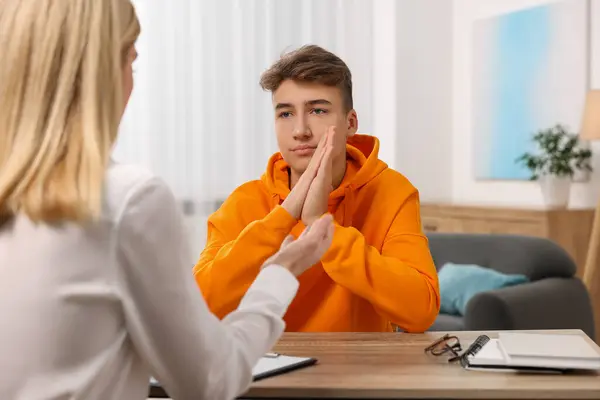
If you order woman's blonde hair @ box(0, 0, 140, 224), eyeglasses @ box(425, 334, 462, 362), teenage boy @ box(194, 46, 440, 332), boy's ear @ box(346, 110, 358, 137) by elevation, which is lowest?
eyeglasses @ box(425, 334, 462, 362)

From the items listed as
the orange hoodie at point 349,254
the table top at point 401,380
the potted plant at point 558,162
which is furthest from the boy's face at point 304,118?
the potted plant at point 558,162

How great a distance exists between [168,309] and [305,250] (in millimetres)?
377

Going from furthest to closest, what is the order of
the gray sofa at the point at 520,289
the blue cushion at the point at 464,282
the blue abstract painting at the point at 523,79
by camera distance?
the blue abstract painting at the point at 523,79 < the blue cushion at the point at 464,282 < the gray sofa at the point at 520,289

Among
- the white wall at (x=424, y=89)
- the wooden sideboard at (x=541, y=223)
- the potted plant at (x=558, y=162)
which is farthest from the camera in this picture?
the white wall at (x=424, y=89)

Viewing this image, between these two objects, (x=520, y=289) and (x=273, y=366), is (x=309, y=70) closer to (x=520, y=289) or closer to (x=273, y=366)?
(x=273, y=366)

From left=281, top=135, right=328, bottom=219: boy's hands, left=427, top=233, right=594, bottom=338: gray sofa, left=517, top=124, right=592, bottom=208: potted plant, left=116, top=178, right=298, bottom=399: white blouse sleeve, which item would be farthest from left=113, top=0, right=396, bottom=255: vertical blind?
left=116, top=178, right=298, bottom=399: white blouse sleeve

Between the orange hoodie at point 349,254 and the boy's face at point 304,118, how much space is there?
0.11 m

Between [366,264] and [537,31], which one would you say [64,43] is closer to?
[366,264]

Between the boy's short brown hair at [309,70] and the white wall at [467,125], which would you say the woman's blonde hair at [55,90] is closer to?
the boy's short brown hair at [309,70]

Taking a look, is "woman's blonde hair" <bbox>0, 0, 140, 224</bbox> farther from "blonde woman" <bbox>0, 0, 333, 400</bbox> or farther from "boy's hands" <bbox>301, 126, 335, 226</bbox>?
"boy's hands" <bbox>301, 126, 335, 226</bbox>

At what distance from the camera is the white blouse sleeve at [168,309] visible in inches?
42.0

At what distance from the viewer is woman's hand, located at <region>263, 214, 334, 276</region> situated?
140 cm

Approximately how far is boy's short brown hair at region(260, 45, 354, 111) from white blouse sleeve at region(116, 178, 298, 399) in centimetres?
102

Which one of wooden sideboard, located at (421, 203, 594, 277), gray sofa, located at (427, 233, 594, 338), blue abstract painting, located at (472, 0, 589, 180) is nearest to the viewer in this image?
gray sofa, located at (427, 233, 594, 338)
